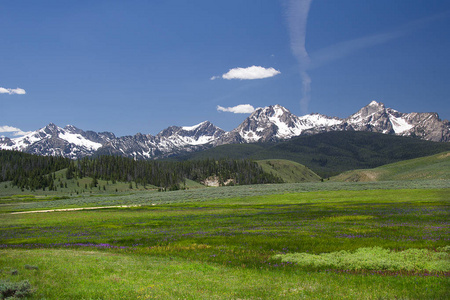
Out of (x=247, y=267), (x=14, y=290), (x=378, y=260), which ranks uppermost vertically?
(x=14, y=290)

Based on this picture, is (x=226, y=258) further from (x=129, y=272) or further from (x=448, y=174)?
(x=448, y=174)

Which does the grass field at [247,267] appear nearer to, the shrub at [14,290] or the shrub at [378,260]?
the shrub at [378,260]

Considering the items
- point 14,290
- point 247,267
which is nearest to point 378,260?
point 247,267

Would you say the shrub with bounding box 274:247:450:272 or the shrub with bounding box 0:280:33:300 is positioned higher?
the shrub with bounding box 0:280:33:300

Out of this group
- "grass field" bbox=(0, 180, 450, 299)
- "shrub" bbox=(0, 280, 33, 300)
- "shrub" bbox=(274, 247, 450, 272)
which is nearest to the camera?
"shrub" bbox=(0, 280, 33, 300)

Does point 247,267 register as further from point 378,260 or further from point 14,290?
point 14,290

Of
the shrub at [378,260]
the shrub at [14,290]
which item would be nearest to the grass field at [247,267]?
the shrub at [378,260]

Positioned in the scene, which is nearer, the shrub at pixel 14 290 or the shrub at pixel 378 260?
the shrub at pixel 14 290

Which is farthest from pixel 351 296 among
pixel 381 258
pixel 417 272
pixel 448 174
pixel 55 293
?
pixel 448 174

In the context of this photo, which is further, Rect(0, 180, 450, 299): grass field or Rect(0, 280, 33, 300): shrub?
Rect(0, 180, 450, 299): grass field

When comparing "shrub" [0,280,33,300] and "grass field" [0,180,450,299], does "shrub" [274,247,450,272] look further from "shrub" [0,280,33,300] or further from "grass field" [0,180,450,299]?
→ "shrub" [0,280,33,300]

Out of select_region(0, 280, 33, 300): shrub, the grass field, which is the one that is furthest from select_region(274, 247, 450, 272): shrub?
select_region(0, 280, 33, 300): shrub

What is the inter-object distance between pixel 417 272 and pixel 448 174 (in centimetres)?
18753

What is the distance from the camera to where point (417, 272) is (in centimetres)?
1786
